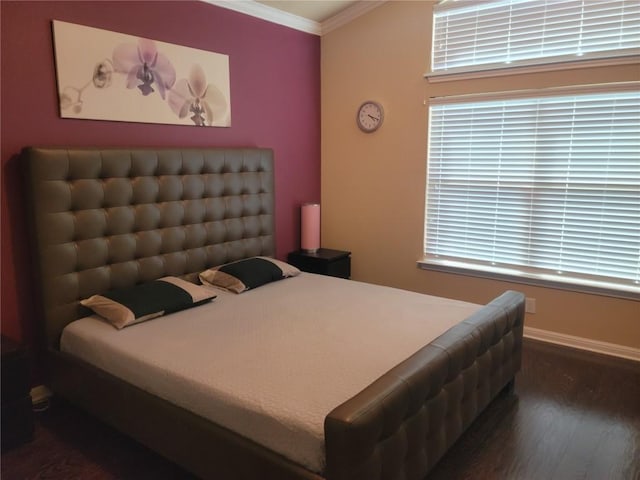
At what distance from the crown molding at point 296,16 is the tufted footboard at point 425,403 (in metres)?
2.74

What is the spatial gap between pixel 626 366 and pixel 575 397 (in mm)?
658

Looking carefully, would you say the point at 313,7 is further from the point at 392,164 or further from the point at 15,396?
the point at 15,396

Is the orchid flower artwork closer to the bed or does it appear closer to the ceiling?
the bed

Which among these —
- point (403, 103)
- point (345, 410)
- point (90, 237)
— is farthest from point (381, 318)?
point (403, 103)

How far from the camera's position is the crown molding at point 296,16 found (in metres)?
3.60

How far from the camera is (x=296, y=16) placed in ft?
13.3

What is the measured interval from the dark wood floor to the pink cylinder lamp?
206 cm

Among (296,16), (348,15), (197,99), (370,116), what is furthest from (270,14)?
(370,116)

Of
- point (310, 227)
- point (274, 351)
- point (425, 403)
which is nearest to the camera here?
point (425, 403)

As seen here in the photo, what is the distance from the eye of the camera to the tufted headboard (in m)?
2.59

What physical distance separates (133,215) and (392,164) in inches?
86.8

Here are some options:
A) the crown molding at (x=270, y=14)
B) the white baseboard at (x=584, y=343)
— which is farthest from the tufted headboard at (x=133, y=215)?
the white baseboard at (x=584, y=343)

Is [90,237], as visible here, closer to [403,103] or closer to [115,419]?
[115,419]

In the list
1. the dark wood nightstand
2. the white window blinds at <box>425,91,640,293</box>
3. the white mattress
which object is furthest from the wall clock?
the white mattress
